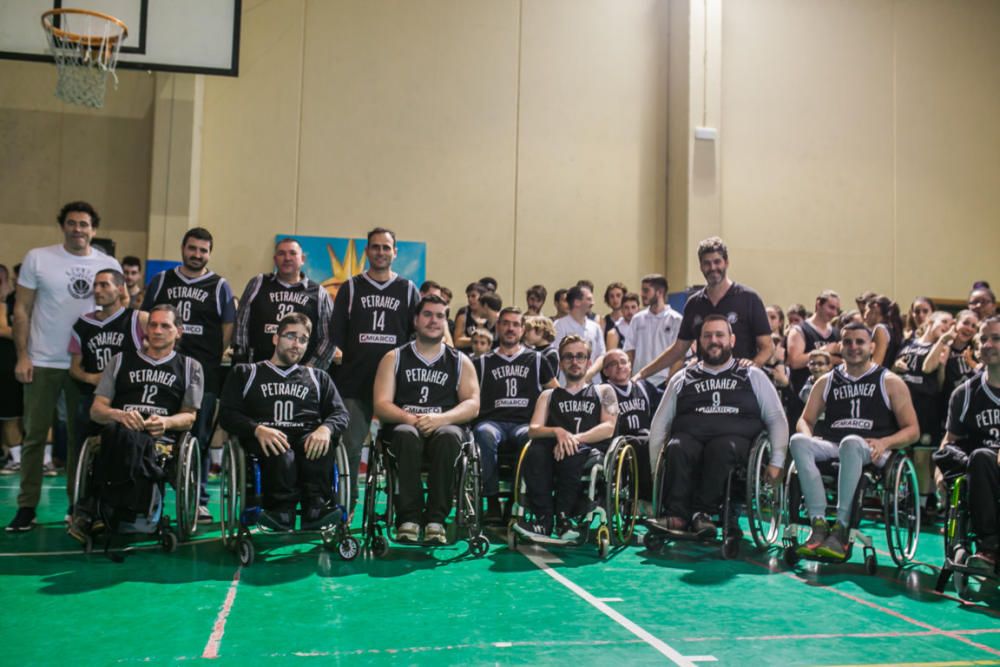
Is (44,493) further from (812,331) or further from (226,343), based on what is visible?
(812,331)

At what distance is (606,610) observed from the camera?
9.20 feet

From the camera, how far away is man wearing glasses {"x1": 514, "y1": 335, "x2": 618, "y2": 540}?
373 centimetres

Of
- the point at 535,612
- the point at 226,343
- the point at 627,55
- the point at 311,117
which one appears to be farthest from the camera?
the point at 627,55

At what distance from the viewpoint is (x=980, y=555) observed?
3055mm

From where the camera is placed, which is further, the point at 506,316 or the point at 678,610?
the point at 506,316

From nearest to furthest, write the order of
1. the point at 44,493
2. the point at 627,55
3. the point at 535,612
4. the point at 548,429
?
1. the point at 535,612
2. the point at 548,429
3. the point at 44,493
4. the point at 627,55

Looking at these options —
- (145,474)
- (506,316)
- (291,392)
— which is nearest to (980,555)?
(506,316)

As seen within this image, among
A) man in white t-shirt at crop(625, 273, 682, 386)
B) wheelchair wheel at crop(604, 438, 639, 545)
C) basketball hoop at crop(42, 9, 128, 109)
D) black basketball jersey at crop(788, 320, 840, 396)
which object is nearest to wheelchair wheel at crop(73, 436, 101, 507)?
wheelchair wheel at crop(604, 438, 639, 545)

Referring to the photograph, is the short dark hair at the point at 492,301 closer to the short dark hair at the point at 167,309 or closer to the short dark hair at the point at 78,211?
the short dark hair at the point at 167,309

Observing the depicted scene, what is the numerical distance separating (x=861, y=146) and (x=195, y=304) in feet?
24.5

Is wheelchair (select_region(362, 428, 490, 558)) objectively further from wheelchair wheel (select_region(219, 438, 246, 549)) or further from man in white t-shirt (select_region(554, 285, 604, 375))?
man in white t-shirt (select_region(554, 285, 604, 375))

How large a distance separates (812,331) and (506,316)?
2.47 metres

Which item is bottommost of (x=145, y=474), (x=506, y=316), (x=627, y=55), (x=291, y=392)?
(x=145, y=474)

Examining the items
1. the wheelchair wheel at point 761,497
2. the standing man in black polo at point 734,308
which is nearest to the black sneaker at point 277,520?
the wheelchair wheel at point 761,497
